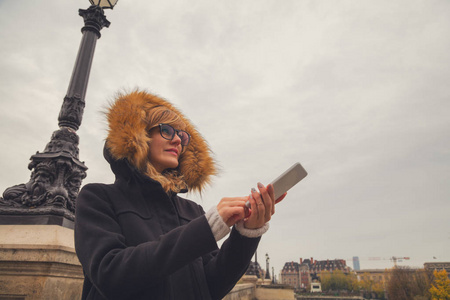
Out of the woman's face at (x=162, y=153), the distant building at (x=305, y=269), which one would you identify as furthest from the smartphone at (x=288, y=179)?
the distant building at (x=305, y=269)

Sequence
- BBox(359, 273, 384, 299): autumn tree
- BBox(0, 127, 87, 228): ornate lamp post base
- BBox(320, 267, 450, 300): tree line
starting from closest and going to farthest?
1. BBox(0, 127, 87, 228): ornate lamp post base
2. BBox(320, 267, 450, 300): tree line
3. BBox(359, 273, 384, 299): autumn tree

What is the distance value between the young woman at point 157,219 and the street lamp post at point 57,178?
2788 millimetres

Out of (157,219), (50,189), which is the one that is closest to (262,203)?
(157,219)

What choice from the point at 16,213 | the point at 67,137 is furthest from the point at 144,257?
the point at 67,137

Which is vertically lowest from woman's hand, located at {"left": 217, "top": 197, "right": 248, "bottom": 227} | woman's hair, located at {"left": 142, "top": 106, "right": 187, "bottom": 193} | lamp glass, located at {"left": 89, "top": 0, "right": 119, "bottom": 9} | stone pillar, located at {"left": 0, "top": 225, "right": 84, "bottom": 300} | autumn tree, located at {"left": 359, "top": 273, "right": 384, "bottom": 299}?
autumn tree, located at {"left": 359, "top": 273, "right": 384, "bottom": 299}

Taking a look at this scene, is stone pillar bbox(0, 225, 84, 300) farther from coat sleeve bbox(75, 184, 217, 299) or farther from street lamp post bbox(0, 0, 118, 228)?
coat sleeve bbox(75, 184, 217, 299)

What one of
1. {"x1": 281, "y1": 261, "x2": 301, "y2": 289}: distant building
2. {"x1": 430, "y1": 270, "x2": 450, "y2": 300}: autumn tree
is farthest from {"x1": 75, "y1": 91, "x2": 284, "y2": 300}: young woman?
{"x1": 281, "y1": 261, "x2": 301, "y2": 289}: distant building

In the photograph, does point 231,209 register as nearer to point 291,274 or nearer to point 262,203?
point 262,203

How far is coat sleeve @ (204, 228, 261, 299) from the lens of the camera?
181 centimetres

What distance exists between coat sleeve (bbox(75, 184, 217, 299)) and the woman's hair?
529 mm

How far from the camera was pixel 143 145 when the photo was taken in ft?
6.40

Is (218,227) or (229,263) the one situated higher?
(218,227)

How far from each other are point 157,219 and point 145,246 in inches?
17.9

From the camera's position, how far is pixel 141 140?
196 centimetres
